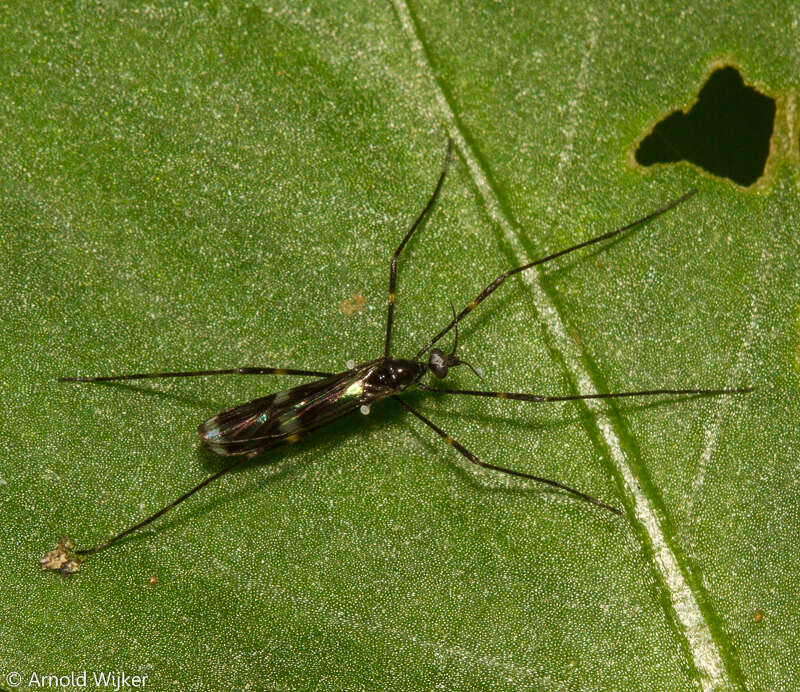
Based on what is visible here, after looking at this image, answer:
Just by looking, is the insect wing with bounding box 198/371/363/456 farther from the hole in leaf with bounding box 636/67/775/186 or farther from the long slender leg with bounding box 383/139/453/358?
the hole in leaf with bounding box 636/67/775/186

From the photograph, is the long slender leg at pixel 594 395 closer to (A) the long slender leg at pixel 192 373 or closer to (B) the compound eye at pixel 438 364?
(B) the compound eye at pixel 438 364

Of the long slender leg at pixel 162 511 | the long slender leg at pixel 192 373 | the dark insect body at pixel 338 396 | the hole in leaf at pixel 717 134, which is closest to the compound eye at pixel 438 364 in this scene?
the dark insect body at pixel 338 396

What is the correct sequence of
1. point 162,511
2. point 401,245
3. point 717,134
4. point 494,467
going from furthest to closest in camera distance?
point 717,134 < point 401,245 < point 494,467 < point 162,511

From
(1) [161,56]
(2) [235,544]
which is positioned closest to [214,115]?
(1) [161,56]

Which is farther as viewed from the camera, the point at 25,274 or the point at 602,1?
the point at 602,1

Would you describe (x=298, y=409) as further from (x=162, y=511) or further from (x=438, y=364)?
(x=162, y=511)

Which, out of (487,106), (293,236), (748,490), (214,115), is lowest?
(748,490)

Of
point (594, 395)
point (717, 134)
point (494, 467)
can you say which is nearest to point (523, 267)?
point (594, 395)

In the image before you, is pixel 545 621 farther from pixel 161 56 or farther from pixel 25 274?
pixel 161 56
